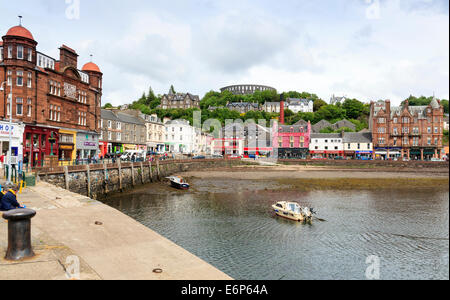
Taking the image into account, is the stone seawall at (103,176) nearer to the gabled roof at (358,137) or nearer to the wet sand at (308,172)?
the wet sand at (308,172)

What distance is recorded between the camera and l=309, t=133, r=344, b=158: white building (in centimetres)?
9638

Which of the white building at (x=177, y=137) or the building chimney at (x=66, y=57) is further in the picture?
the white building at (x=177, y=137)

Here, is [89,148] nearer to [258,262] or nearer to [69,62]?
[69,62]

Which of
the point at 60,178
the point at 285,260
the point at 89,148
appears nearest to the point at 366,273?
the point at 285,260

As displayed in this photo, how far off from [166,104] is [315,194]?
492 feet

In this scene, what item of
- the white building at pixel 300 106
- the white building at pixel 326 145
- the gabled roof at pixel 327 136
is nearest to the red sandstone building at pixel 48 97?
the white building at pixel 326 145

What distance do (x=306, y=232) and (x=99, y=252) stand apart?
17.5 meters

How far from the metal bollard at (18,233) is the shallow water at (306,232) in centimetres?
1037

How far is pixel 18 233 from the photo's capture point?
27.2ft

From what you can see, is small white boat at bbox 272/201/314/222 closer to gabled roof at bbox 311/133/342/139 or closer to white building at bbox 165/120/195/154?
white building at bbox 165/120/195/154

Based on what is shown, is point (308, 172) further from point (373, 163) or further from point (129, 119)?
point (129, 119)

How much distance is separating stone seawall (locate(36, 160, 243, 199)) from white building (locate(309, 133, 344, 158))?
5403 cm

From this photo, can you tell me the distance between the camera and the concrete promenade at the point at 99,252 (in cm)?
814
